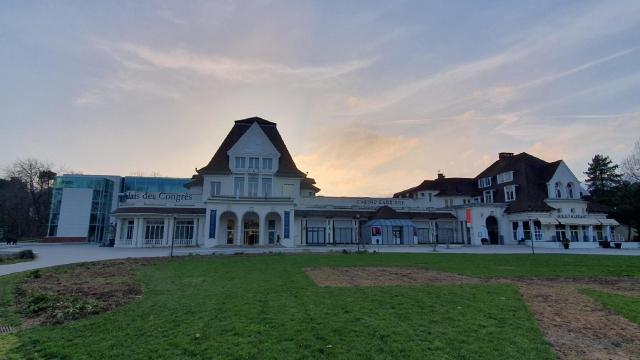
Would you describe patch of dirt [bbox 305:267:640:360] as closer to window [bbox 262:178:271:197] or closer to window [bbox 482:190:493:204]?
window [bbox 262:178:271:197]

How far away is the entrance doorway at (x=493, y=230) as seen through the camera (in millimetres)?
46531

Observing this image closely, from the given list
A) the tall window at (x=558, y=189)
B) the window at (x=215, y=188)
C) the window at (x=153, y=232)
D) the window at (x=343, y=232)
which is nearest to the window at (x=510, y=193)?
the tall window at (x=558, y=189)

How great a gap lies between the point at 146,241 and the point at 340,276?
32612mm

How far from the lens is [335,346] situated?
5625 mm

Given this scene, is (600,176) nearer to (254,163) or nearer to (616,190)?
(616,190)

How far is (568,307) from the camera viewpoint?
8742 mm

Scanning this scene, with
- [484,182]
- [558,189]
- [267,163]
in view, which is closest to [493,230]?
[484,182]

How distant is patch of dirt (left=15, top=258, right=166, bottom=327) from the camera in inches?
308

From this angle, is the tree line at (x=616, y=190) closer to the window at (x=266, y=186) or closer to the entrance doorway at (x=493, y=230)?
the entrance doorway at (x=493, y=230)

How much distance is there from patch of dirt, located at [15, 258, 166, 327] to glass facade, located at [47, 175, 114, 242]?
4617 centimetres

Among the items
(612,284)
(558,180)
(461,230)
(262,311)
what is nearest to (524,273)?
(612,284)

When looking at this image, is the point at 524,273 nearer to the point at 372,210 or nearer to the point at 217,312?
the point at 217,312

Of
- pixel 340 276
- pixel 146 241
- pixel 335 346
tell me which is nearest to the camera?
pixel 335 346

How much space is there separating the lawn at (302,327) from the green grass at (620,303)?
6.74ft
